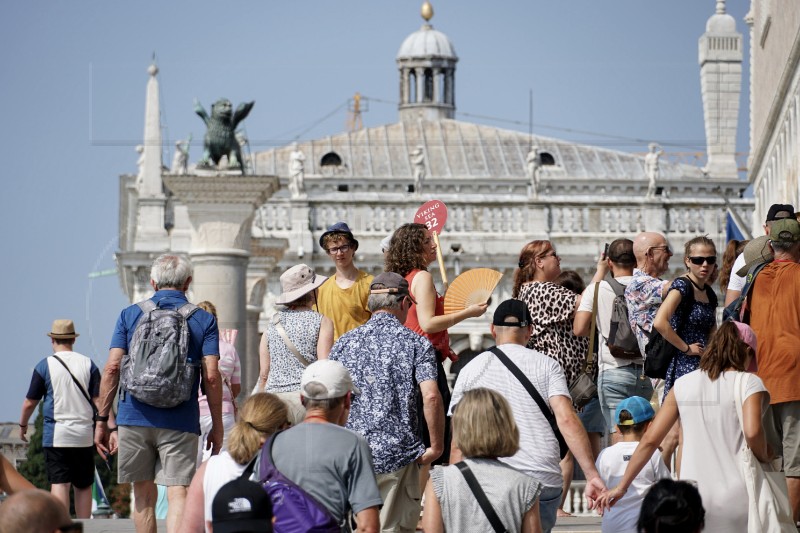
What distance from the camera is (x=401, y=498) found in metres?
8.71

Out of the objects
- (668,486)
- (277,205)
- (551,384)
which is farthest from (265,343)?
(277,205)

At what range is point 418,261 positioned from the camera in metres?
10.1

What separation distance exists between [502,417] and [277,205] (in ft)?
132

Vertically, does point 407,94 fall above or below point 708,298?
above

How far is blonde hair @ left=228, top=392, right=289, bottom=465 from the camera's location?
740 cm

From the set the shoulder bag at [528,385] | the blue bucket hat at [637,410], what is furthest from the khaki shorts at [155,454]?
the blue bucket hat at [637,410]

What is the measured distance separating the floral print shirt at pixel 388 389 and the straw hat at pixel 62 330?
3572mm

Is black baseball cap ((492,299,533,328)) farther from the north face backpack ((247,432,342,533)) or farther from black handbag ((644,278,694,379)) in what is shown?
the north face backpack ((247,432,342,533))

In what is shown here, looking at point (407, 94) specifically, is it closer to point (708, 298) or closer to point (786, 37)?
point (786, 37)

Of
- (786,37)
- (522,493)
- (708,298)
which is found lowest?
(522,493)

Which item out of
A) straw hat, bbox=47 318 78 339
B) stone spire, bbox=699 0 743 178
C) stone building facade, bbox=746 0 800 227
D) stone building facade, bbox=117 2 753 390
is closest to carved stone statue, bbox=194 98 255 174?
stone building facade, bbox=117 2 753 390

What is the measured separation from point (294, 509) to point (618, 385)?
4.08 metres

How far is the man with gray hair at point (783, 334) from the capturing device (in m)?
9.48

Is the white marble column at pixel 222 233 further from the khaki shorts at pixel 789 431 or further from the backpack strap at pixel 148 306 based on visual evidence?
the khaki shorts at pixel 789 431
